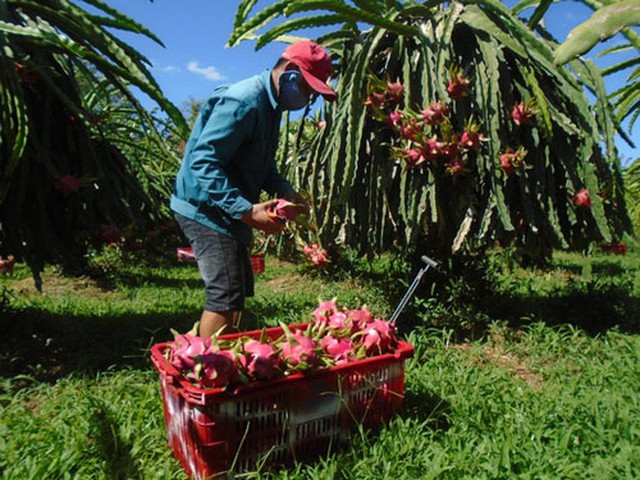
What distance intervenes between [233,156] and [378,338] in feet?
3.09

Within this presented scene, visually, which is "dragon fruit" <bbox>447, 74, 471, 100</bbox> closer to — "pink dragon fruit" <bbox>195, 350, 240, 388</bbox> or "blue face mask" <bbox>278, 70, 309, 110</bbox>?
"blue face mask" <bbox>278, 70, 309, 110</bbox>

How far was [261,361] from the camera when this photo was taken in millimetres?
1679

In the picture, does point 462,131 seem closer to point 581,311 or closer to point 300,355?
point 581,311

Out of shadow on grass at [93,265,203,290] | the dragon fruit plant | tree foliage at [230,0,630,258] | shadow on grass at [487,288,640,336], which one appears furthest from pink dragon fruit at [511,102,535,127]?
shadow on grass at [93,265,203,290]

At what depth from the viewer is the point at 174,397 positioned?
1787 millimetres

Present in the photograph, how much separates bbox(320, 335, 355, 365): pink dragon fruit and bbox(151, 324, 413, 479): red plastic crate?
0.09 meters

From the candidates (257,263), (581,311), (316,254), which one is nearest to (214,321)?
(581,311)

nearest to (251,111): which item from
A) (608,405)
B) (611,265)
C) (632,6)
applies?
(632,6)

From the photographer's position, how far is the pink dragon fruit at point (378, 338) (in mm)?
1999

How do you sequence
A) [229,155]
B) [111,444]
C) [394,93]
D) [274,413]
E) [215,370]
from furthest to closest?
[394,93] → [229,155] → [111,444] → [274,413] → [215,370]

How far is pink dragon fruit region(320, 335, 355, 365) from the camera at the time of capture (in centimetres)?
198

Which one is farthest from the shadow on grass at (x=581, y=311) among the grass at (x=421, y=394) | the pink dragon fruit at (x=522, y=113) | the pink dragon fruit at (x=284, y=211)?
the pink dragon fruit at (x=284, y=211)

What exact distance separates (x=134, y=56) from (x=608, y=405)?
2.49m

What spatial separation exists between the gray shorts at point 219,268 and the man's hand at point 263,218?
0.81ft
